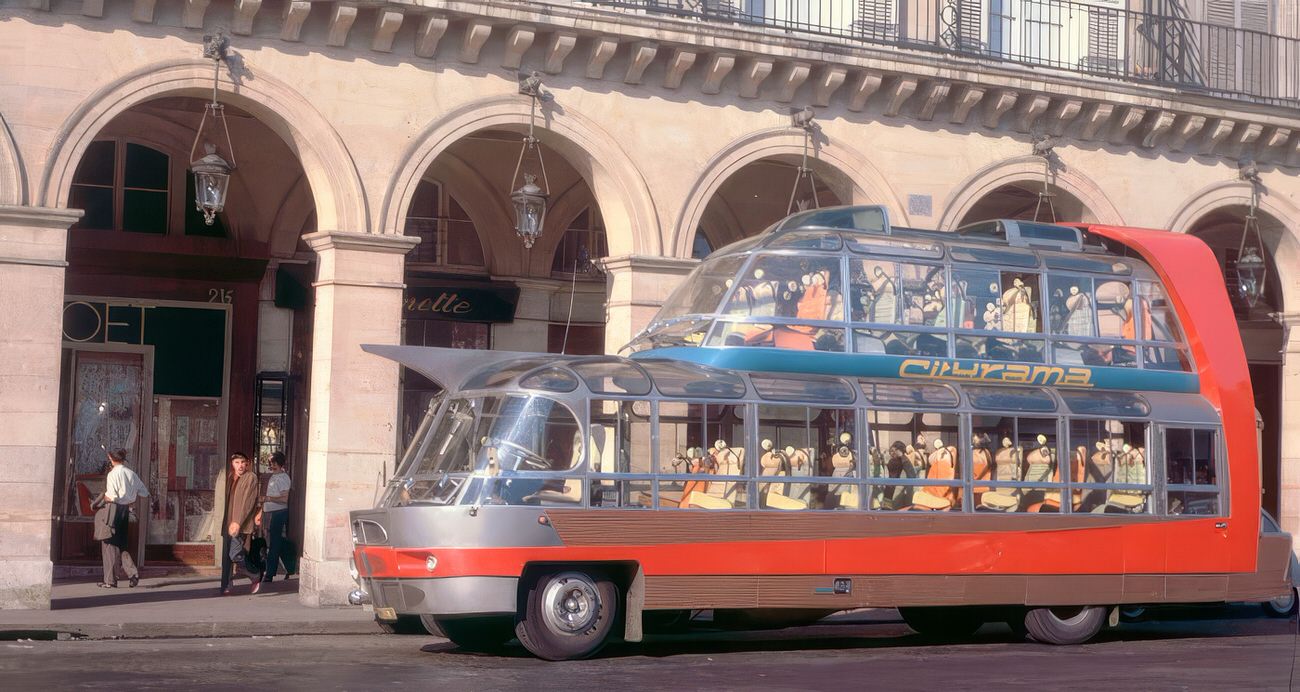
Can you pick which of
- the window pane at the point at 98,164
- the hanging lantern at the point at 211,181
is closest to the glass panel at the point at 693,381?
the hanging lantern at the point at 211,181

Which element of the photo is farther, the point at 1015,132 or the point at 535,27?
the point at 1015,132

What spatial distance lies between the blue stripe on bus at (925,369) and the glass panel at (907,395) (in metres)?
0.18

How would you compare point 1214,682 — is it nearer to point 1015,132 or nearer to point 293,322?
point 1015,132

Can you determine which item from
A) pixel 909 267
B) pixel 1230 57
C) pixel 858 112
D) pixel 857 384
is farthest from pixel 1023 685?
pixel 1230 57

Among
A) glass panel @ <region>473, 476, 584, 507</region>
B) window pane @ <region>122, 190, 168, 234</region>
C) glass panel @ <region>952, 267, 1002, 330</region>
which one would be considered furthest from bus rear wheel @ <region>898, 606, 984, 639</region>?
window pane @ <region>122, 190, 168, 234</region>

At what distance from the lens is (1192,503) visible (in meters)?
15.3

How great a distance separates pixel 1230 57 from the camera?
2236cm

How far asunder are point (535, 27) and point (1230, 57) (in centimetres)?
978

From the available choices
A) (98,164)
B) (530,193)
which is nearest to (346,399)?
(530,193)

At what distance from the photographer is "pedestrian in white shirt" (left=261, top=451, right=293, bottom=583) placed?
18.6m

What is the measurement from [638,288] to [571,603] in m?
5.93

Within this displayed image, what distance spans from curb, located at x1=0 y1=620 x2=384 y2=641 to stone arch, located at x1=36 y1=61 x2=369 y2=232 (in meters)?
3.88

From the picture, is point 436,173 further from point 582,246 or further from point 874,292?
point 874,292

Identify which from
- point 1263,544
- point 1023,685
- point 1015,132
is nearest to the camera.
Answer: point 1023,685
